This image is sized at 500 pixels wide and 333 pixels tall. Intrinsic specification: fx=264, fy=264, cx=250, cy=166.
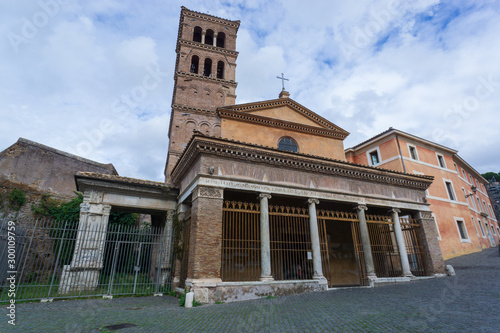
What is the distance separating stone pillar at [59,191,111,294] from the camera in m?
8.62

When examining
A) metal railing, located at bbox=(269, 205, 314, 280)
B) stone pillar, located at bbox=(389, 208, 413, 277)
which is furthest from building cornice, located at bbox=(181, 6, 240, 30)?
stone pillar, located at bbox=(389, 208, 413, 277)

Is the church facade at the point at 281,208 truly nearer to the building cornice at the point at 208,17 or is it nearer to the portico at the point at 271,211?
the portico at the point at 271,211

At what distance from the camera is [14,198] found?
14.3 m

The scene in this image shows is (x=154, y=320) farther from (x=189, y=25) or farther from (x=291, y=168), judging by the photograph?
(x=189, y=25)

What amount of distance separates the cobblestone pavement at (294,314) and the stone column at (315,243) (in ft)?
3.87

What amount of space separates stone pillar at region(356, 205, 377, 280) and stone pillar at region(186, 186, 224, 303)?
18.9 ft

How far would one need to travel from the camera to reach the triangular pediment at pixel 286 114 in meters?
13.5

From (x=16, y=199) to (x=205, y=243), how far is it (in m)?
13.4

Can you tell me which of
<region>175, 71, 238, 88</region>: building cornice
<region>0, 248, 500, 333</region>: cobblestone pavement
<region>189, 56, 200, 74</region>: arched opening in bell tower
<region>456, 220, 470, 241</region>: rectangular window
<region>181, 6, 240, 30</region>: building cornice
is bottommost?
<region>0, 248, 500, 333</region>: cobblestone pavement

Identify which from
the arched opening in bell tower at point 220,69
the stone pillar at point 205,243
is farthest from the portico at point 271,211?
the arched opening in bell tower at point 220,69

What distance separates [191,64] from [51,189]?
1250 centimetres

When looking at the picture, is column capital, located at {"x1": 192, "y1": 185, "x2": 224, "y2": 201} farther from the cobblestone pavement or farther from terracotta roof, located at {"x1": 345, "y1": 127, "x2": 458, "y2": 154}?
terracotta roof, located at {"x1": 345, "y1": 127, "x2": 458, "y2": 154}

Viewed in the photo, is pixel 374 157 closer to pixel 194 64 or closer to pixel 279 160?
pixel 279 160

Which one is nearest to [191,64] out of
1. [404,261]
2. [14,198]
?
[14,198]
